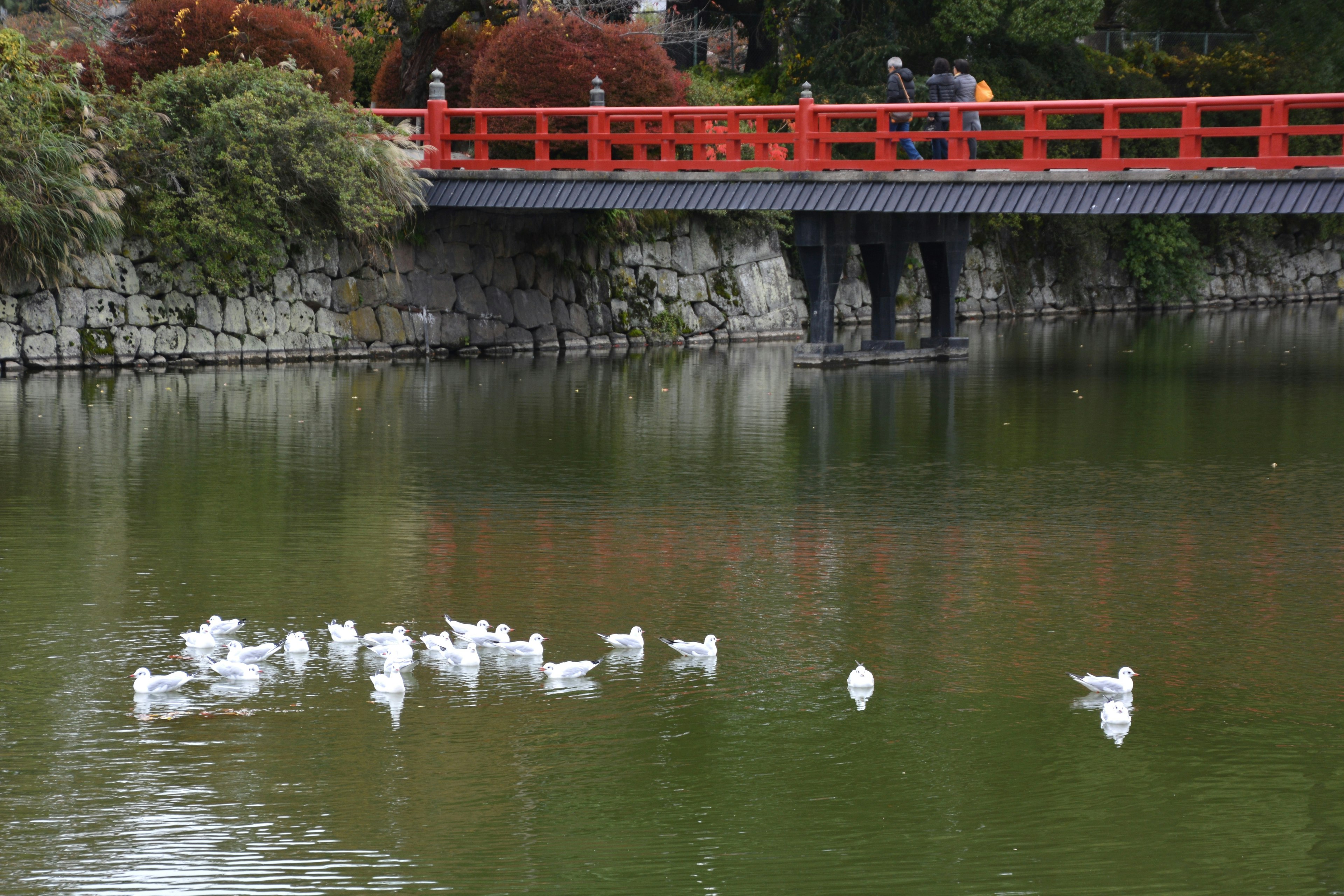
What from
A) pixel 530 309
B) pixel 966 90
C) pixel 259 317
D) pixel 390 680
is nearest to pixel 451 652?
pixel 390 680

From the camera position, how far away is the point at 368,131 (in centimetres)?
3127

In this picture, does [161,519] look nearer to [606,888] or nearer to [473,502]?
[473,502]

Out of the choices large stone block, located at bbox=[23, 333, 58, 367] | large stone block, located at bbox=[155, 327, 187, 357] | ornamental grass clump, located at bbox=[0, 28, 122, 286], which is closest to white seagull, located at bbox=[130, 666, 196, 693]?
ornamental grass clump, located at bbox=[0, 28, 122, 286]

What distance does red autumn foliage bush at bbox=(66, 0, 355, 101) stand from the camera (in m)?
31.7

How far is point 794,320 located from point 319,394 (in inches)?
673

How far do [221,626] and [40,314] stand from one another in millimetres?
18658

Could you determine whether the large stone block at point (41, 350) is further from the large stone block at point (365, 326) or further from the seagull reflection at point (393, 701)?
the seagull reflection at point (393, 701)

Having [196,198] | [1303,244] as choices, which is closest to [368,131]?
[196,198]

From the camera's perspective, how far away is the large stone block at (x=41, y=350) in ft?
92.3

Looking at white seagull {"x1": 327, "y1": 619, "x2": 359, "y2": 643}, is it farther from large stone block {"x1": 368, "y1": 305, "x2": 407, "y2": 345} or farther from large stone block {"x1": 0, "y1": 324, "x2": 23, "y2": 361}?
large stone block {"x1": 368, "y1": 305, "x2": 407, "y2": 345}

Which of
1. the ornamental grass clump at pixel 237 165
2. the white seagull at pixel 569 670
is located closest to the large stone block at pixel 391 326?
the ornamental grass clump at pixel 237 165

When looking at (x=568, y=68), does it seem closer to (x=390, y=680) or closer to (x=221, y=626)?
(x=221, y=626)

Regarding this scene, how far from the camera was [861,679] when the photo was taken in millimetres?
10430

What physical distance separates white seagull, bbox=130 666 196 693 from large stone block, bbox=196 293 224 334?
67.9 feet
